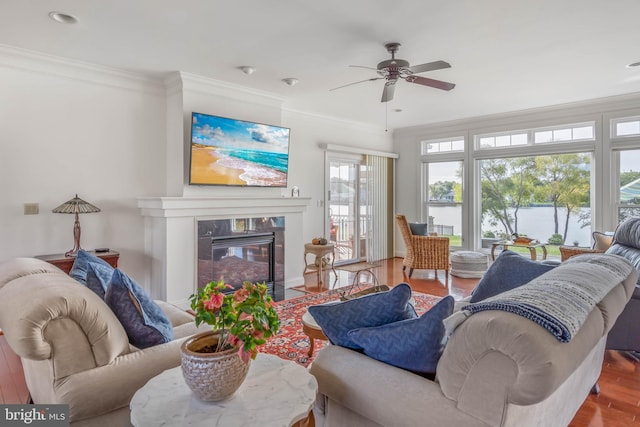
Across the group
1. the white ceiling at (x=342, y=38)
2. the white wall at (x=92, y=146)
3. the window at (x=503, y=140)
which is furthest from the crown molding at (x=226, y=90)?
the window at (x=503, y=140)

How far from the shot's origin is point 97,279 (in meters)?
1.96

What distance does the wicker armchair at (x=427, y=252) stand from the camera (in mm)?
5242

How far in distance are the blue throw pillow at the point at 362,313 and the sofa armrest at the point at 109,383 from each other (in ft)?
2.33

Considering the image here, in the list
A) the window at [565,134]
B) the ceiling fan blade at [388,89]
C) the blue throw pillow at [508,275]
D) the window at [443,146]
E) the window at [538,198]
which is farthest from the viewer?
the window at [443,146]

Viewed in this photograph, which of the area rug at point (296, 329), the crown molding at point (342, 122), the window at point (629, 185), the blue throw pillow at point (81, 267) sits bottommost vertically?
the area rug at point (296, 329)

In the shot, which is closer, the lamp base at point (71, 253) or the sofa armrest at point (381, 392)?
the sofa armrest at point (381, 392)

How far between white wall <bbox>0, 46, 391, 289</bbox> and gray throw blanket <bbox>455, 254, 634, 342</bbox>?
348 cm

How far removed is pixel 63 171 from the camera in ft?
11.9

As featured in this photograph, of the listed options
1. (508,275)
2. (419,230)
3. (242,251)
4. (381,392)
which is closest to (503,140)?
(419,230)

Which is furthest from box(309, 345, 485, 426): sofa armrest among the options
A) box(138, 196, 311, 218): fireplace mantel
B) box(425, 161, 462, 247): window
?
box(425, 161, 462, 247): window

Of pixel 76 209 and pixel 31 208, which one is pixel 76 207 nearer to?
pixel 76 209

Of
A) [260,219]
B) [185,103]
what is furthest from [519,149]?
[185,103]

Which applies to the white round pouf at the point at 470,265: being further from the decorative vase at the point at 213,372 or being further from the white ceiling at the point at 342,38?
the decorative vase at the point at 213,372

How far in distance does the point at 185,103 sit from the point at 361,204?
3.79 metres
